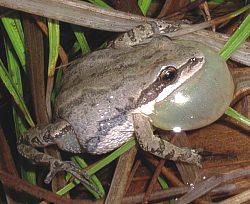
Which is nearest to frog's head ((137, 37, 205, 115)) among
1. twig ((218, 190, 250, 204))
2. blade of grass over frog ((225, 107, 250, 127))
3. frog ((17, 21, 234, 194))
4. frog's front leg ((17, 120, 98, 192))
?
frog ((17, 21, 234, 194))

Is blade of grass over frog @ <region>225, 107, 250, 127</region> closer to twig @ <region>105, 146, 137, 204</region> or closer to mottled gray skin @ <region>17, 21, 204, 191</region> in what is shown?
mottled gray skin @ <region>17, 21, 204, 191</region>

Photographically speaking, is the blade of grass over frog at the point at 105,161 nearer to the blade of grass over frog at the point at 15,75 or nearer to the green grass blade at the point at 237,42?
the blade of grass over frog at the point at 15,75

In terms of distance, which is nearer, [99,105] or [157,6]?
[99,105]

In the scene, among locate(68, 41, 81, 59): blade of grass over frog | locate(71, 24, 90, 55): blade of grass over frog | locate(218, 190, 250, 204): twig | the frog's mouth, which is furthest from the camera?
locate(68, 41, 81, 59): blade of grass over frog

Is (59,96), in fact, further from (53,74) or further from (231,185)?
(231,185)

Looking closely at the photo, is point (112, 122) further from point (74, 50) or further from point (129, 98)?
point (74, 50)

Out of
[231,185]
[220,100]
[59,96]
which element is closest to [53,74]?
[59,96]
